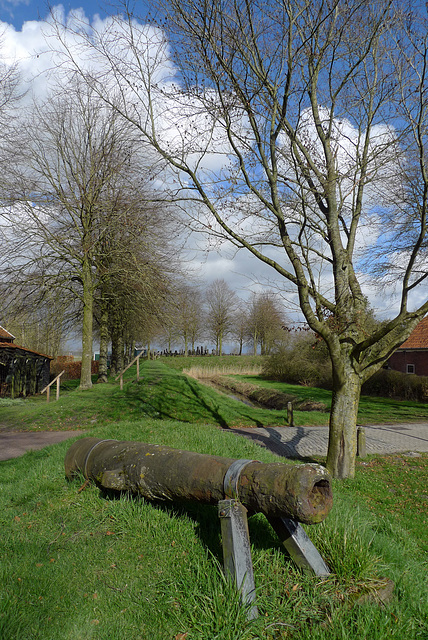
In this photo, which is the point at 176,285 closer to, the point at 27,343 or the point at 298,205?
the point at 298,205

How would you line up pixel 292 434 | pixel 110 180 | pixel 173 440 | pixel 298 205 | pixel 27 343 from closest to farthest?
pixel 173 440, pixel 298 205, pixel 292 434, pixel 110 180, pixel 27 343

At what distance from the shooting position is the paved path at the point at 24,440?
9477 millimetres

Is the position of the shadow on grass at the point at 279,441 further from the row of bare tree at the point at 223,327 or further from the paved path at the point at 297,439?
the row of bare tree at the point at 223,327

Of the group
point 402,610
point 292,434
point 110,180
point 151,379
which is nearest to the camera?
point 402,610

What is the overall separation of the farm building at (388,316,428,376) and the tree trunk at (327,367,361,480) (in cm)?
2044

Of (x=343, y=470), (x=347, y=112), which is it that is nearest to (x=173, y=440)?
(x=343, y=470)

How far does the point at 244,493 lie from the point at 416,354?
27.4 meters

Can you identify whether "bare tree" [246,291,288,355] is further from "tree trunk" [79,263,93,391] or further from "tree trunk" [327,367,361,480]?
"tree trunk" [327,367,361,480]

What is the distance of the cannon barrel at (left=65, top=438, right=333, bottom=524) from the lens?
8.69 feet

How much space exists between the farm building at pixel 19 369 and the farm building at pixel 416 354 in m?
23.3

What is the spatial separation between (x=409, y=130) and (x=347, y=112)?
148cm

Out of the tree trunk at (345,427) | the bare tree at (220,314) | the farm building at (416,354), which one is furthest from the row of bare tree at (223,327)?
the tree trunk at (345,427)

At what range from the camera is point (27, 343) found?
129 feet

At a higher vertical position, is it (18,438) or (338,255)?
(338,255)
